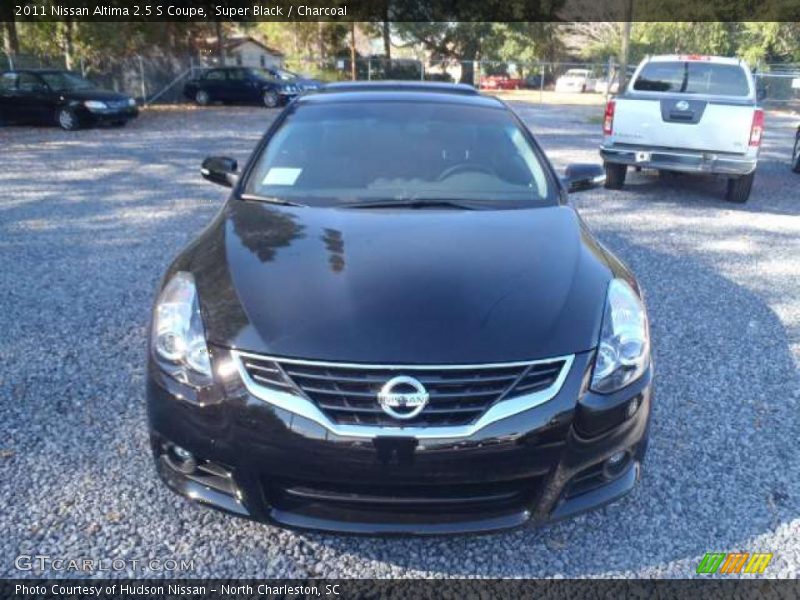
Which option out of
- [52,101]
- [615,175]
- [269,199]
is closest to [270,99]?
[52,101]

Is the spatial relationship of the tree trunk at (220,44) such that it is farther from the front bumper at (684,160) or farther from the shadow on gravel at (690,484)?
the shadow on gravel at (690,484)

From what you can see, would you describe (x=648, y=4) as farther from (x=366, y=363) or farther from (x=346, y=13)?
(x=366, y=363)

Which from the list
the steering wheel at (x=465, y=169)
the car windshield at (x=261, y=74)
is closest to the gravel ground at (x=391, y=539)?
the steering wheel at (x=465, y=169)

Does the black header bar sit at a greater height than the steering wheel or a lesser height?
greater

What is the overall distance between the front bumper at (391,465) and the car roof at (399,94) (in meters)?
2.47

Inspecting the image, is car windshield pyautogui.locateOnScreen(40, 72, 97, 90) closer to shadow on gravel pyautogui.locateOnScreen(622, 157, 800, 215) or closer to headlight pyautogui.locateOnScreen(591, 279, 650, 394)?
shadow on gravel pyautogui.locateOnScreen(622, 157, 800, 215)

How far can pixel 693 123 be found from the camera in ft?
28.3

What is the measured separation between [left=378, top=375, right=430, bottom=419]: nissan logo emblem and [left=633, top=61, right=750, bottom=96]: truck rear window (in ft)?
28.9

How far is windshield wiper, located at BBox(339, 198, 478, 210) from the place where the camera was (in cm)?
332

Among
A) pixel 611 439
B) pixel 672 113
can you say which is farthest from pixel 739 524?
pixel 672 113

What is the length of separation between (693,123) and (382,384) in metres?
Result: 7.94

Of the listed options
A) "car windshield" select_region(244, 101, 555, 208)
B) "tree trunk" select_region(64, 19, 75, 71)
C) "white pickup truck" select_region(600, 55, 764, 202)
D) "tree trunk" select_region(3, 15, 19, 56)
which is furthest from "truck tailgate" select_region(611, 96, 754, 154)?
"tree trunk" select_region(64, 19, 75, 71)

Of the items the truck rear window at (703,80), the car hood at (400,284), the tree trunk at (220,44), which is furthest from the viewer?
the tree trunk at (220,44)

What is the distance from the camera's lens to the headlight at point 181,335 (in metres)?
2.35
